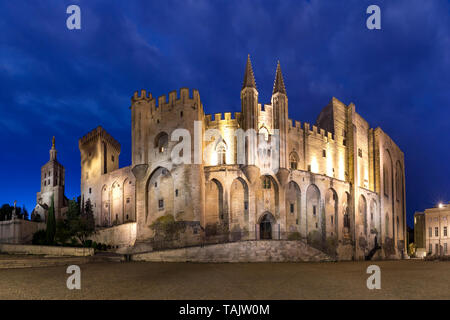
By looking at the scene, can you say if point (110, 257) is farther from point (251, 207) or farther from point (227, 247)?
point (251, 207)

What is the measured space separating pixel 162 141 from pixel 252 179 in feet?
30.1

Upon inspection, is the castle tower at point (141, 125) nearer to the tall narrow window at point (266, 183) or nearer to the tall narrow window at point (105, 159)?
the tall narrow window at point (266, 183)

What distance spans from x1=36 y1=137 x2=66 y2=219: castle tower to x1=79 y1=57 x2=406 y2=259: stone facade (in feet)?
56.7

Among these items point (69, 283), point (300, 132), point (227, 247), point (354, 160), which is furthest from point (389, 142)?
point (69, 283)

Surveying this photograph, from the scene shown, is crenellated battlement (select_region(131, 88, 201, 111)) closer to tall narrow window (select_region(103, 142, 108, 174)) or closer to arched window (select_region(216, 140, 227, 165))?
arched window (select_region(216, 140, 227, 165))

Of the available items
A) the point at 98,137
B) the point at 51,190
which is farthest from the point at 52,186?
the point at 98,137

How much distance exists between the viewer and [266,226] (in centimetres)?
3238

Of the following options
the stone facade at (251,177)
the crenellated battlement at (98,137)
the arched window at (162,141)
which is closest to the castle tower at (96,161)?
the crenellated battlement at (98,137)

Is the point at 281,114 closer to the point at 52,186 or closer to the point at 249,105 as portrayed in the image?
the point at 249,105

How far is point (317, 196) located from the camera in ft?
116

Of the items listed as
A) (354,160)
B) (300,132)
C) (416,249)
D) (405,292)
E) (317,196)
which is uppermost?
(300,132)

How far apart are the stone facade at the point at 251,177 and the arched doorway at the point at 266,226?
9 cm

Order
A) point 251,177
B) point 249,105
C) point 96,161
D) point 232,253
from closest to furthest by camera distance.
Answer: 1. point 232,253
2. point 251,177
3. point 249,105
4. point 96,161

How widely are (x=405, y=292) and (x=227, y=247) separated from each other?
15.4m
